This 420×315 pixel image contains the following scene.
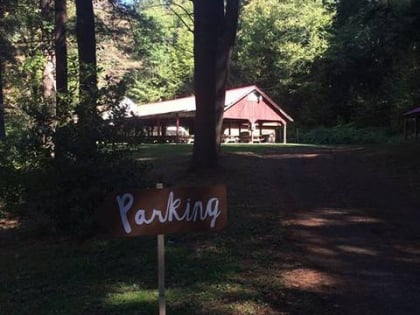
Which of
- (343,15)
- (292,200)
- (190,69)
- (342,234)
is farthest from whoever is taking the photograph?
(190,69)

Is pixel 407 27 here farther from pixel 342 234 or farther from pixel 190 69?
pixel 190 69

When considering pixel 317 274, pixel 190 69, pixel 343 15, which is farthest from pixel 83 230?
pixel 190 69

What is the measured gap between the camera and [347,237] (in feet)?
30.1

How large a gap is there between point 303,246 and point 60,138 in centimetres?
422

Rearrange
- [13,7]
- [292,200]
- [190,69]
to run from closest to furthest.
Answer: [292,200] < [13,7] < [190,69]

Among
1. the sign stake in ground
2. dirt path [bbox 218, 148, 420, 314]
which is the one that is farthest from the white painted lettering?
dirt path [bbox 218, 148, 420, 314]

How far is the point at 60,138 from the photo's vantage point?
10.0 meters

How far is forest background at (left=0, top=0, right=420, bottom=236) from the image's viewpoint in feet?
33.1

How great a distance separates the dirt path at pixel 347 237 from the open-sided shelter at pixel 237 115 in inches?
1260

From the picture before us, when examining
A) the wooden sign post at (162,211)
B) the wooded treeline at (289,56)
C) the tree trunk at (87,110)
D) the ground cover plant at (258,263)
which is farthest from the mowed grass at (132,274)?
the wooded treeline at (289,56)

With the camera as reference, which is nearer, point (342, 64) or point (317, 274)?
point (317, 274)

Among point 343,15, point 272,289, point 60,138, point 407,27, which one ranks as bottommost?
point 272,289

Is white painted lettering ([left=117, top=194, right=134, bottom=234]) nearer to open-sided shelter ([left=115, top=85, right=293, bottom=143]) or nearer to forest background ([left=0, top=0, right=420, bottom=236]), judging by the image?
forest background ([left=0, top=0, right=420, bottom=236])

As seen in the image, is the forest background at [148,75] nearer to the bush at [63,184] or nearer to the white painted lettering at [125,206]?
the bush at [63,184]
